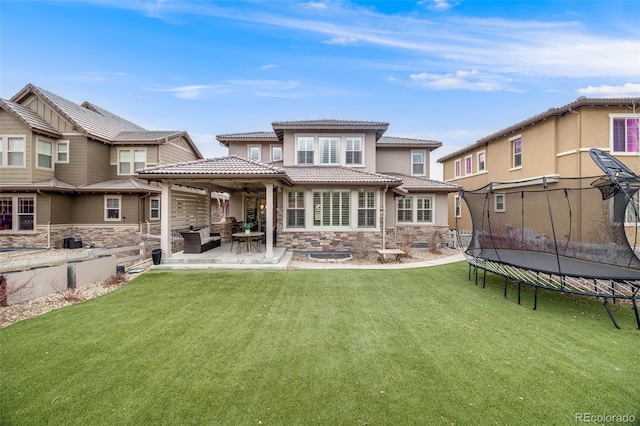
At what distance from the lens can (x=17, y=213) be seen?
539 inches

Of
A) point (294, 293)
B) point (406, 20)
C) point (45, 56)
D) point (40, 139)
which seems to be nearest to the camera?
point (294, 293)

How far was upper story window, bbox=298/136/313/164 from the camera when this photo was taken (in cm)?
1377

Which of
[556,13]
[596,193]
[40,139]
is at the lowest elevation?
[596,193]

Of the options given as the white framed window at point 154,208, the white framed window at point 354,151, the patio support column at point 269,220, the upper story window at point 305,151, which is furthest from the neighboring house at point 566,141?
the white framed window at point 154,208

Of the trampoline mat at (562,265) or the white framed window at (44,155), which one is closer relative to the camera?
the trampoline mat at (562,265)

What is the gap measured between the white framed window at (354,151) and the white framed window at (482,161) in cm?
1048

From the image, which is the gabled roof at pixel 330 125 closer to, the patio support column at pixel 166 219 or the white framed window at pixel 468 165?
the patio support column at pixel 166 219

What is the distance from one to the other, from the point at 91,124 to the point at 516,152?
2555cm

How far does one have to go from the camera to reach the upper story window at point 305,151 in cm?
1377

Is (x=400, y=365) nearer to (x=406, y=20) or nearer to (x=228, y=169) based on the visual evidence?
(x=228, y=169)

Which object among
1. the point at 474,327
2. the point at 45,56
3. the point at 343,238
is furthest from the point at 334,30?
the point at 474,327

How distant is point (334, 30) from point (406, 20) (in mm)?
3282

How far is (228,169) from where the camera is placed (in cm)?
917

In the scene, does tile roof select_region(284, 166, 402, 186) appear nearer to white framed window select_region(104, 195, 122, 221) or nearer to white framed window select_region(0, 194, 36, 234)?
white framed window select_region(104, 195, 122, 221)
